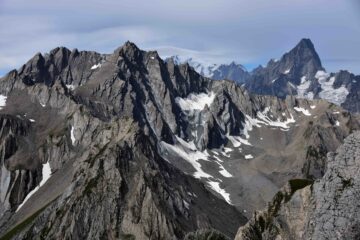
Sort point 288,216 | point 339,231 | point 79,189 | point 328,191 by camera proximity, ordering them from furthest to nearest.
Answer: point 79,189
point 288,216
point 328,191
point 339,231

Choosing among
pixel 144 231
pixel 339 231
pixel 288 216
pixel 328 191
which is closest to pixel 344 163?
pixel 328 191

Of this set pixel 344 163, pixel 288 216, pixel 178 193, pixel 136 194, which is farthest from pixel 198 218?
pixel 344 163

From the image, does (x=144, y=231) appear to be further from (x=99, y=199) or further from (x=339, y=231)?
(x=339, y=231)

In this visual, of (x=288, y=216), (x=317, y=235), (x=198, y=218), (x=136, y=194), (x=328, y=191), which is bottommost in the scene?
(x=198, y=218)

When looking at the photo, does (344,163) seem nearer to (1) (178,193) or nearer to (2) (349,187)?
(2) (349,187)

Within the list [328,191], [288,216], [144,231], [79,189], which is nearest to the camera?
[328,191]

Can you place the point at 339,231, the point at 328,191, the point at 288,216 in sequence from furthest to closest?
the point at 288,216 → the point at 328,191 → the point at 339,231

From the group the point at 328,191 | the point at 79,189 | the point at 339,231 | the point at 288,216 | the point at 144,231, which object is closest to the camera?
the point at 339,231

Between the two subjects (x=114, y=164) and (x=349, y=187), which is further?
(x=114, y=164)

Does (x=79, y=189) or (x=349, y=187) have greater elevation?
(x=349, y=187)
